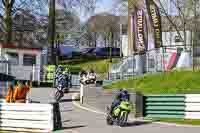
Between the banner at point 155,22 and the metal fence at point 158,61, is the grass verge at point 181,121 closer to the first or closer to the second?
the metal fence at point 158,61

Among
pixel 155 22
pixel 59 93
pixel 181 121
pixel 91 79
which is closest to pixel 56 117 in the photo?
pixel 181 121

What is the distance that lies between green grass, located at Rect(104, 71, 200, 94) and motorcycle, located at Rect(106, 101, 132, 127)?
703 centimetres

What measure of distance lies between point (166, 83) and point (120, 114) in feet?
32.7

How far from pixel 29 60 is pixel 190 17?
2736 centimetres

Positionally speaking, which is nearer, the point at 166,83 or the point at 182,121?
the point at 182,121

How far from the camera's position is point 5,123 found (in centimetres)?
2044

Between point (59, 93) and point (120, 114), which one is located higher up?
point (59, 93)

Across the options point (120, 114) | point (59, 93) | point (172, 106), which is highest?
point (59, 93)

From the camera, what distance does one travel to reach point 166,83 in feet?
95.3

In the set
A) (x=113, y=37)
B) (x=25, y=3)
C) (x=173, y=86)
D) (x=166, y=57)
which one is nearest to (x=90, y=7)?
(x=25, y=3)

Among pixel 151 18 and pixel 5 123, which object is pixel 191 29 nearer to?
pixel 151 18

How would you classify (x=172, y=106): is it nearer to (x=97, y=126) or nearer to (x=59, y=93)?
(x=97, y=126)

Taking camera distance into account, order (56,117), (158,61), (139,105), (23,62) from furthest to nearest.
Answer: (23,62), (158,61), (139,105), (56,117)

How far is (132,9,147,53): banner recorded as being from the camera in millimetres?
37241
